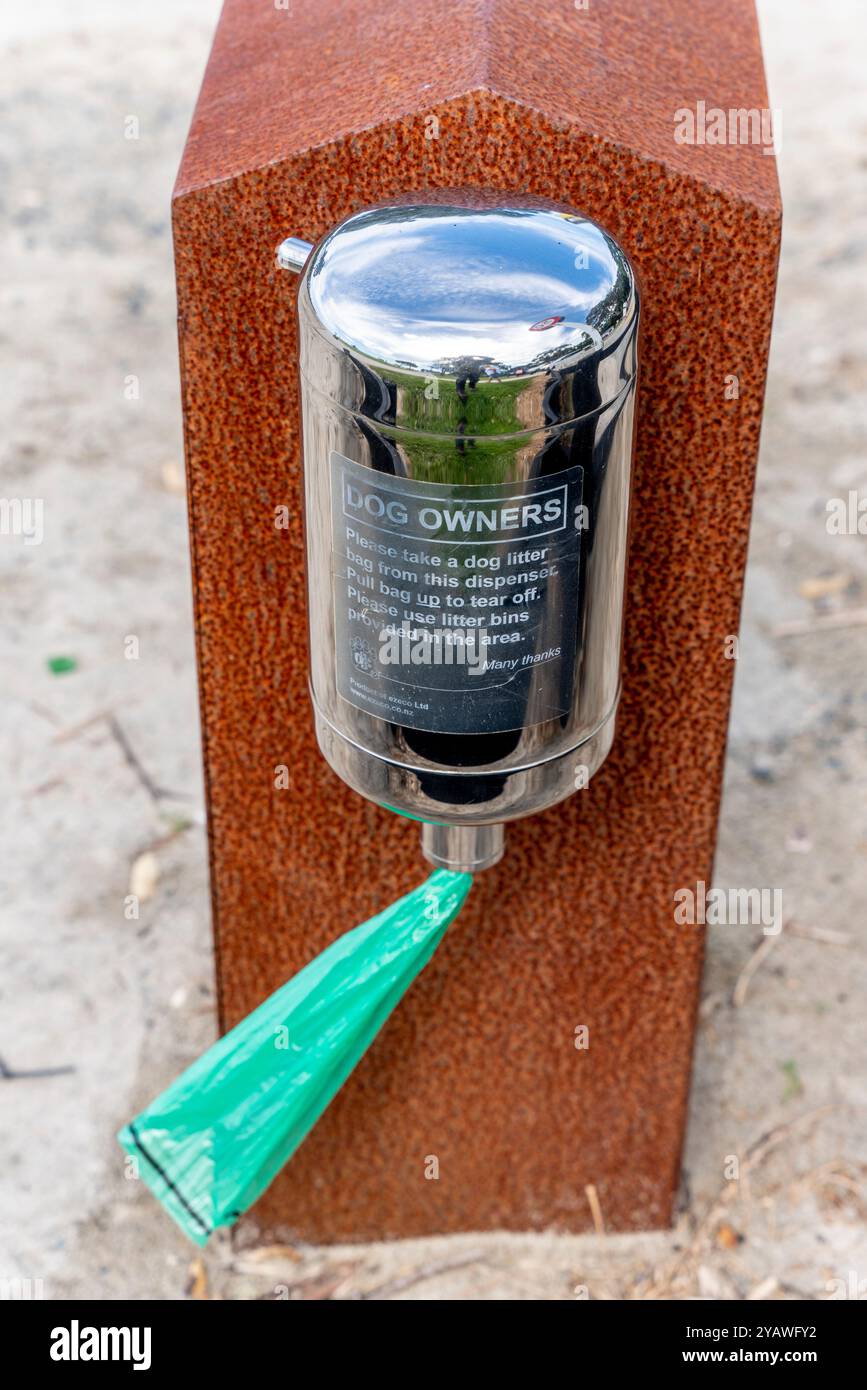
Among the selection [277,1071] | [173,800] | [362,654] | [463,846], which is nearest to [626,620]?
[463,846]

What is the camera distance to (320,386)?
183cm

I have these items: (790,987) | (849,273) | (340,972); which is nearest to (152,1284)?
(340,972)

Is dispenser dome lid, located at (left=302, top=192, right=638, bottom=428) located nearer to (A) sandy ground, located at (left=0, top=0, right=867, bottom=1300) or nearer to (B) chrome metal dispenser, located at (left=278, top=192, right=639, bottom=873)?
(B) chrome metal dispenser, located at (left=278, top=192, right=639, bottom=873)

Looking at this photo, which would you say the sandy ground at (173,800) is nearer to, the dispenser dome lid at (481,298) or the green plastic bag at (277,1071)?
the green plastic bag at (277,1071)

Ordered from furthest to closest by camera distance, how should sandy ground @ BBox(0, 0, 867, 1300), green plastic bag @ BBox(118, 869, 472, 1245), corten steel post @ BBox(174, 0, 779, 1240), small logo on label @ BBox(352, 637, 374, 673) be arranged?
1. sandy ground @ BBox(0, 0, 867, 1300)
2. green plastic bag @ BBox(118, 869, 472, 1245)
3. corten steel post @ BBox(174, 0, 779, 1240)
4. small logo on label @ BBox(352, 637, 374, 673)

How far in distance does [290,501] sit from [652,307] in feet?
1.85

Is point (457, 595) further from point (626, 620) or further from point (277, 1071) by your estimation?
point (277, 1071)

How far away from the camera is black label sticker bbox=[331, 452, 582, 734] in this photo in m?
1.77

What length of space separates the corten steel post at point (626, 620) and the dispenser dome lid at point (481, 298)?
0.64 ft

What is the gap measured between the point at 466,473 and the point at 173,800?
7.52 ft

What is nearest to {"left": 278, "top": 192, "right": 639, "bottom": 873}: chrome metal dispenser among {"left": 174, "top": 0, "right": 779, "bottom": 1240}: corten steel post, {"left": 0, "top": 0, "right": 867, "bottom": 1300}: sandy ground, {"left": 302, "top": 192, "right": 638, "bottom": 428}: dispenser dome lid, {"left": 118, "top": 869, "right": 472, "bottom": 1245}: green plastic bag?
{"left": 302, "top": 192, "right": 638, "bottom": 428}: dispenser dome lid

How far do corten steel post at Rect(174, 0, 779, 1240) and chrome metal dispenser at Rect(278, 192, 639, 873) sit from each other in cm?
15

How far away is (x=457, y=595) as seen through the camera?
1.79 meters

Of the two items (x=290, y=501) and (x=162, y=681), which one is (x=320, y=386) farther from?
(x=162, y=681)
